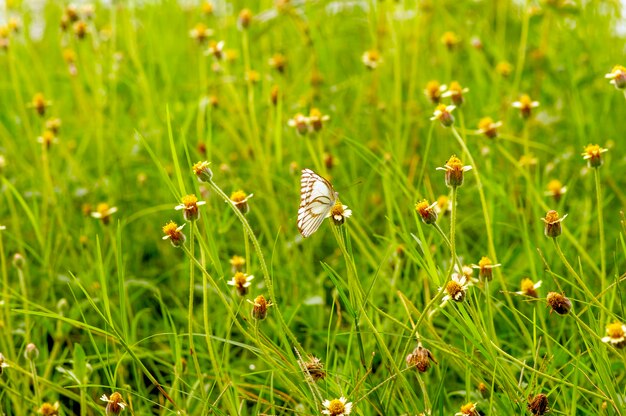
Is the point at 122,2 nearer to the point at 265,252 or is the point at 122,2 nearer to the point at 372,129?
the point at 372,129

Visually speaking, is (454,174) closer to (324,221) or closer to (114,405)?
(114,405)

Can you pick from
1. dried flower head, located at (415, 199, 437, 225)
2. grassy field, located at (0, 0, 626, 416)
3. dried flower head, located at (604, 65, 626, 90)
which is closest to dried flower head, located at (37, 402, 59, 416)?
grassy field, located at (0, 0, 626, 416)

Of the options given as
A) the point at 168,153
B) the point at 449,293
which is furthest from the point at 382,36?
the point at 449,293

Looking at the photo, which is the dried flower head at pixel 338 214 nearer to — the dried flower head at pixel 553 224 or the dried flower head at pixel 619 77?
the dried flower head at pixel 553 224

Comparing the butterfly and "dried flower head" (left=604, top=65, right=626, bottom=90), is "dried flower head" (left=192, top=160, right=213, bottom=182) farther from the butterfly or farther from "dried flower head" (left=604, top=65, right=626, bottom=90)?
"dried flower head" (left=604, top=65, right=626, bottom=90)

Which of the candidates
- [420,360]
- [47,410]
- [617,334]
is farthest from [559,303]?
[47,410]

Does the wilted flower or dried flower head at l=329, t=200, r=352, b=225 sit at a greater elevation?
dried flower head at l=329, t=200, r=352, b=225

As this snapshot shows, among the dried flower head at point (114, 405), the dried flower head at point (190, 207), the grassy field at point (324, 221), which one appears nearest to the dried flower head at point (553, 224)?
the grassy field at point (324, 221)
